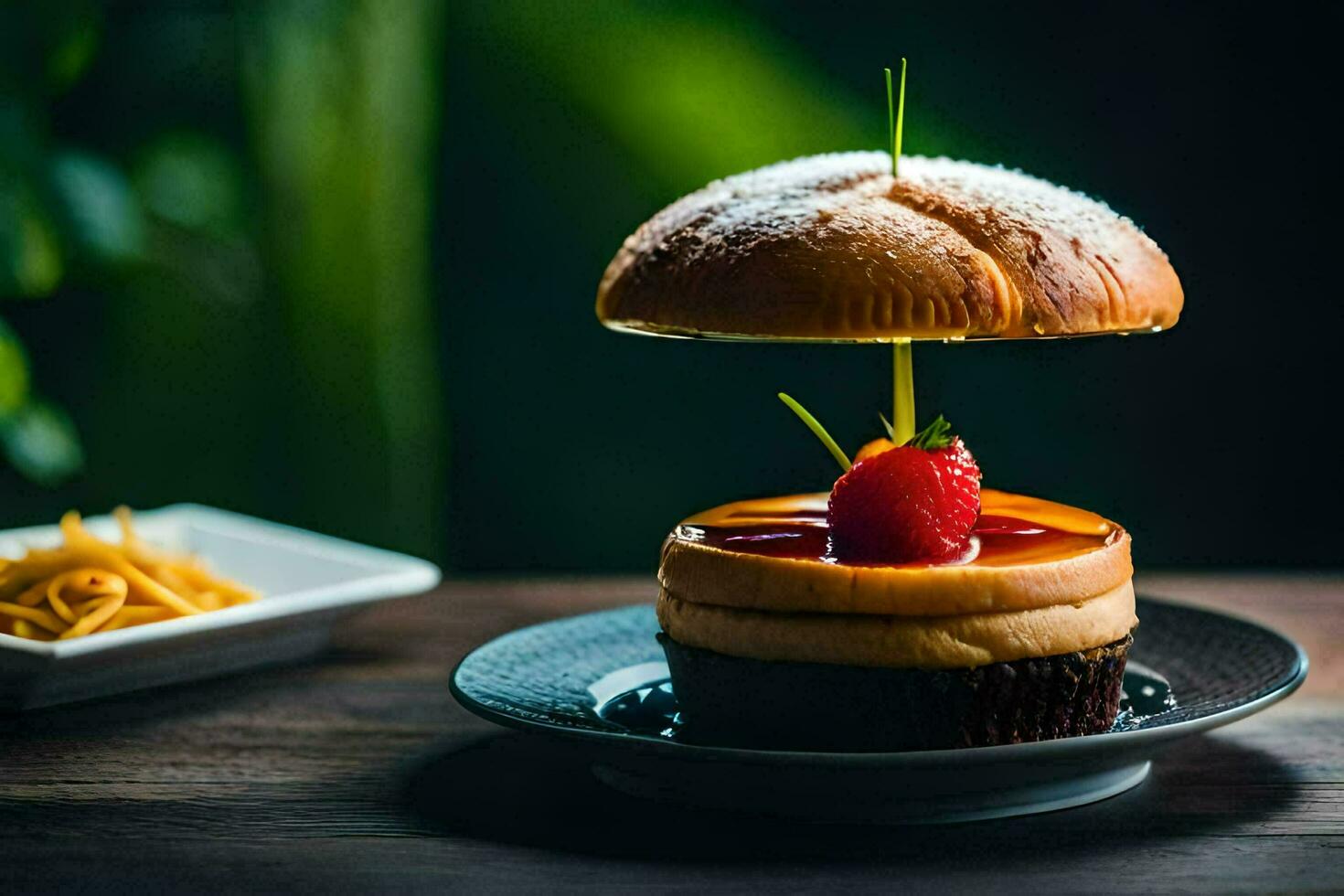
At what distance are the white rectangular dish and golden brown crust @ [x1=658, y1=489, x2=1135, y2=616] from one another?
1.37ft

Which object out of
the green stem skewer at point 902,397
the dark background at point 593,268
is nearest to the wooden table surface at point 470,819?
the green stem skewer at point 902,397

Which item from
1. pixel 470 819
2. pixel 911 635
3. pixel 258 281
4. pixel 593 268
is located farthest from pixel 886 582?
pixel 258 281

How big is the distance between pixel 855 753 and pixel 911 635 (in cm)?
10

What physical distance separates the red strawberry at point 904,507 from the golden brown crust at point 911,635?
0.19 ft


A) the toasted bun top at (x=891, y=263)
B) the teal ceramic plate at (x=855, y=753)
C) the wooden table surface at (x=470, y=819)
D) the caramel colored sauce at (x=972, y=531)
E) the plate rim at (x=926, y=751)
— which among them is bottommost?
the wooden table surface at (x=470, y=819)

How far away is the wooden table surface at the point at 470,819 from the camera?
3.21 feet

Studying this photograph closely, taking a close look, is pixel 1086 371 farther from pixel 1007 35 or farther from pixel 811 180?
pixel 811 180

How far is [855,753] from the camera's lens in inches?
39.6

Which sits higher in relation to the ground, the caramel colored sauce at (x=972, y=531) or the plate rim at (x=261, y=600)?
the caramel colored sauce at (x=972, y=531)

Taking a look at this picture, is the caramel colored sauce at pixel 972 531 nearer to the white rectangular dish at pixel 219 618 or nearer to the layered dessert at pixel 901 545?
the layered dessert at pixel 901 545

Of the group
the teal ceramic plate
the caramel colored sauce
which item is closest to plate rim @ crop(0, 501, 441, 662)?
the teal ceramic plate

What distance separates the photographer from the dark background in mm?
2412

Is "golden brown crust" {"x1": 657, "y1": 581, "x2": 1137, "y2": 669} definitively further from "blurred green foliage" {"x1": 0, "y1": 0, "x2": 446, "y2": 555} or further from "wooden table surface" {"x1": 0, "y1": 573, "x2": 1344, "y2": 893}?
"blurred green foliage" {"x1": 0, "y1": 0, "x2": 446, "y2": 555}

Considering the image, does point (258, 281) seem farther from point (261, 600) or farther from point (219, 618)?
point (219, 618)
